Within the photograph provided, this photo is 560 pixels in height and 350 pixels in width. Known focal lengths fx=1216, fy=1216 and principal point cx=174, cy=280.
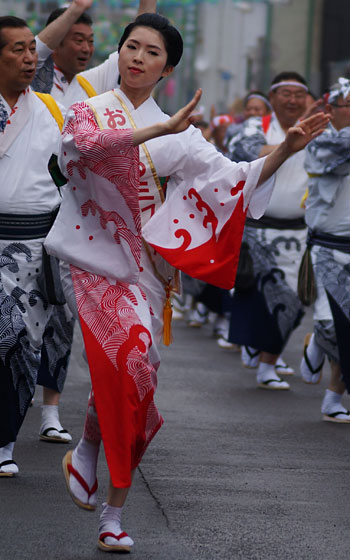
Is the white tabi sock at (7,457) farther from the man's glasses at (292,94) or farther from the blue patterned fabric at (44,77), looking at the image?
the man's glasses at (292,94)

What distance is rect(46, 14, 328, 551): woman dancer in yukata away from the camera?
4168 mm

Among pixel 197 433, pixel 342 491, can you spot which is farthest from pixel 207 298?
pixel 342 491

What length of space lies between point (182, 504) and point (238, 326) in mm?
3728

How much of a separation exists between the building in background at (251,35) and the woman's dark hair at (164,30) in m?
21.8

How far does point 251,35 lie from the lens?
35094 millimetres

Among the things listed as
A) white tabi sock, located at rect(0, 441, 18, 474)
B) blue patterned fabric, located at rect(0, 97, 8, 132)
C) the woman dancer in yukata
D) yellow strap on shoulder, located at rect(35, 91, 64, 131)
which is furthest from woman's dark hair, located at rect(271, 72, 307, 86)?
white tabi sock, located at rect(0, 441, 18, 474)

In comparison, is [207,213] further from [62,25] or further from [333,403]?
[333,403]

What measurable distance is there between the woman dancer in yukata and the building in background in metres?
22.0

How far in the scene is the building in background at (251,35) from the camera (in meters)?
29.7

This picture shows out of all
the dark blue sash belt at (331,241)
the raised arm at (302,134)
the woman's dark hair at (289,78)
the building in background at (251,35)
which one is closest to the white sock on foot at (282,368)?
the woman's dark hair at (289,78)

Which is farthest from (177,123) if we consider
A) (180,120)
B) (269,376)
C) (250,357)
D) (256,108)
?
(256,108)

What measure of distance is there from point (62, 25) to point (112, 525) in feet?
9.21

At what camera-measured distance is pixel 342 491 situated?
5211 millimetres

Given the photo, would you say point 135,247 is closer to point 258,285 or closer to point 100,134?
point 100,134
